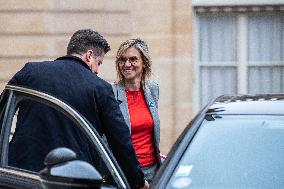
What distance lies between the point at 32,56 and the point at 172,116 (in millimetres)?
1909

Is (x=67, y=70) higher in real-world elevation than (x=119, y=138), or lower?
higher

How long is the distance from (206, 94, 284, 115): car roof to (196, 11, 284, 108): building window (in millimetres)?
6121

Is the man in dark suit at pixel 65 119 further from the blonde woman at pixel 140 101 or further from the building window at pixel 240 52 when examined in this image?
the building window at pixel 240 52

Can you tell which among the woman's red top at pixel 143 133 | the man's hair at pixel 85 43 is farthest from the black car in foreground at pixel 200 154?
the woman's red top at pixel 143 133

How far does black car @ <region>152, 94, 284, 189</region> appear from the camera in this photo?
408cm

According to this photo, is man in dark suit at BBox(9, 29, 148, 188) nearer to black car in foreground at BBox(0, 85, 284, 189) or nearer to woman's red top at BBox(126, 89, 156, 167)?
black car in foreground at BBox(0, 85, 284, 189)

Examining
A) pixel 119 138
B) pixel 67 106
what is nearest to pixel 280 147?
pixel 119 138

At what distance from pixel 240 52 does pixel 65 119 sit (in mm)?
6988

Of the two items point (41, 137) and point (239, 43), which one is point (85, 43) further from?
point (239, 43)

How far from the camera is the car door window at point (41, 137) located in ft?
14.5

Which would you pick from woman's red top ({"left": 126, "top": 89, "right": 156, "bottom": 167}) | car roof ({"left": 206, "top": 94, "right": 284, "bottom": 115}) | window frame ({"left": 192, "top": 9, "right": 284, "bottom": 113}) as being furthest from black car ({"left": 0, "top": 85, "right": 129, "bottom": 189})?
window frame ({"left": 192, "top": 9, "right": 284, "bottom": 113})

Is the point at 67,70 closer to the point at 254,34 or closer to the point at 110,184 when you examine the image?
the point at 110,184

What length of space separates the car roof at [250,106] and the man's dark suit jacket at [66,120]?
1.76ft

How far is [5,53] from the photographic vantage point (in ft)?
35.7
